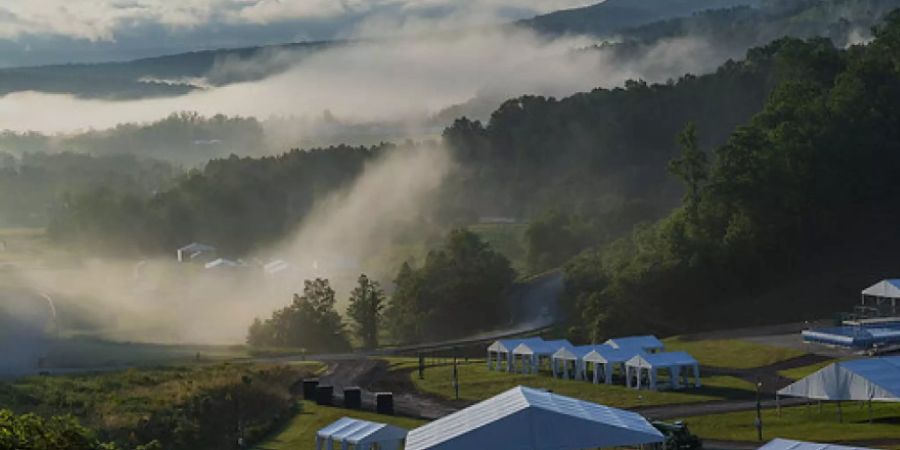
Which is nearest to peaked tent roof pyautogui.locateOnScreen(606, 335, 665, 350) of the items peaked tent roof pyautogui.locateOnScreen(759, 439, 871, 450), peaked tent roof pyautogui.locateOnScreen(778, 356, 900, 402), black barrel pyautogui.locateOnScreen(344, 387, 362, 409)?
black barrel pyautogui.locateOnScreen(344, 387, 362, 409)

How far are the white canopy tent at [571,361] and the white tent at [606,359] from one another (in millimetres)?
313

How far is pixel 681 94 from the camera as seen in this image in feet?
571

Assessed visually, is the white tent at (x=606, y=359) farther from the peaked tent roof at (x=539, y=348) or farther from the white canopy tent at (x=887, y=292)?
the white canopy tent at (x=887, y=292)

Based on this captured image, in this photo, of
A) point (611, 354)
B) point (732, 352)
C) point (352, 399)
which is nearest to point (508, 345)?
point (611, 354)

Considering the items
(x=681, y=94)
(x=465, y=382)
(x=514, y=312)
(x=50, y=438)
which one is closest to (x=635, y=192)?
(x=681, y=94)

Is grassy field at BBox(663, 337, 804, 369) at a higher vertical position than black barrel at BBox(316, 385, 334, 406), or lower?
higher

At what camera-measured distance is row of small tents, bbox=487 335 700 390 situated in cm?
6994

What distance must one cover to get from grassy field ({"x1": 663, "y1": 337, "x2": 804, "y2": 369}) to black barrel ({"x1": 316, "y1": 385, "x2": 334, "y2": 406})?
791 inches

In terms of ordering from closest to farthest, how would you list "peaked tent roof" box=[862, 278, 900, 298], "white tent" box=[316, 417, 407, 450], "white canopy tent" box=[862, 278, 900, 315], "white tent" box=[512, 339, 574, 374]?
"white tent" box=[316, 417, 407, 450]
"white tent" box=[512, 339, 574, 374]
"peaked tent roof" box=[862, 278, 900, 298]
"white canopy tent" box=[862, 278, 900, 315]

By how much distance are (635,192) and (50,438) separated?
126 m

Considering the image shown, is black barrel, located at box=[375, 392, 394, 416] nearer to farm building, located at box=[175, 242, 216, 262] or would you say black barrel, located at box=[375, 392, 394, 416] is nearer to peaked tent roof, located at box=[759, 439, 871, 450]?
peaked tent roof, located at box=[759, 439, 871, 450]

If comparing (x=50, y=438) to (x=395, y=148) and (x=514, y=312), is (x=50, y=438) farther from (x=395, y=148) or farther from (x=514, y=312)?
(x=395, y=148)

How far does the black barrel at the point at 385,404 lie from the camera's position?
6625cm

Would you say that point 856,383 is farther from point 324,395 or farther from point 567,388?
point 324,395
